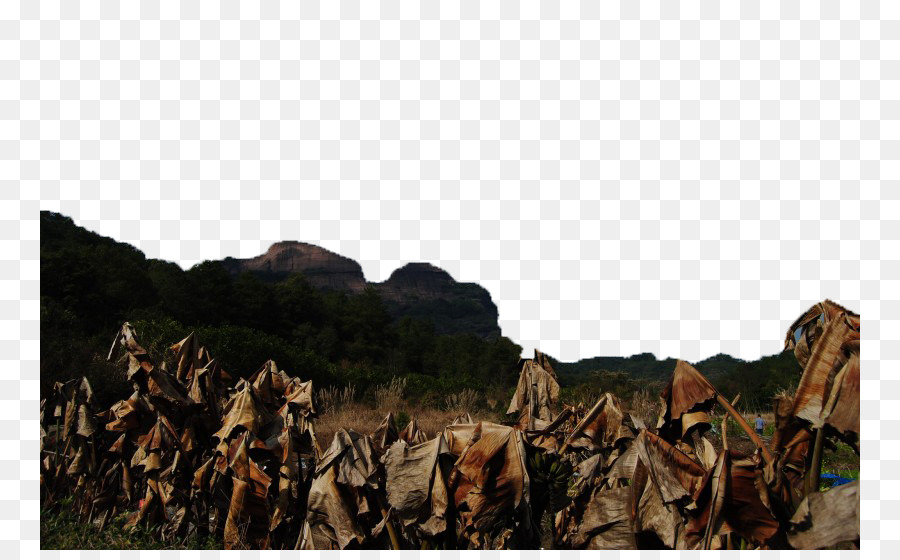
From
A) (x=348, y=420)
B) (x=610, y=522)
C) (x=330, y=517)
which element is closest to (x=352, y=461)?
(x=330, y=517)

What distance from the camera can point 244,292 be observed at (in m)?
34.8

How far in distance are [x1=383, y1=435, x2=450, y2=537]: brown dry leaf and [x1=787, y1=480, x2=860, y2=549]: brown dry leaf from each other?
123 centimetres

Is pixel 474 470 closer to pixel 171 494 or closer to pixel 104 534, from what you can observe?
pixel 171 494

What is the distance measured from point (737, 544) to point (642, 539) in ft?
1.09

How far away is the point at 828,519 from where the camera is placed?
1793 millimetres

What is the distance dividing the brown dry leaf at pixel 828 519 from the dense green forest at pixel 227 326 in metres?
8.40

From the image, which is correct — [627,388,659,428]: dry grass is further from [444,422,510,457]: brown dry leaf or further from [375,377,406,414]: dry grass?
[444,422,510,457]: brown dry leaf

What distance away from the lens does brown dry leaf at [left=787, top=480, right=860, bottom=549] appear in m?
1.76

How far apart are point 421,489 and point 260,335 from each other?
1777 centimetres

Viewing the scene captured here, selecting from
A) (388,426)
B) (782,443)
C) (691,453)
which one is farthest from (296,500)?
(782,443)

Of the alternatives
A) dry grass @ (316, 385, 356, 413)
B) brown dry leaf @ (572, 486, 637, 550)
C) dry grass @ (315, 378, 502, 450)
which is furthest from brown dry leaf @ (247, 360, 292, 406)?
dry grass @ (316, 385, 356, 413)

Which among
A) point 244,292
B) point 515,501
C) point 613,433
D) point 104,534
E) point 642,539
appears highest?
point 244,292

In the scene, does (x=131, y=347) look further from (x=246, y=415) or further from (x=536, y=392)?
(x=536, y=392)

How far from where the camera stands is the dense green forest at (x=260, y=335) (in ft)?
46.4
